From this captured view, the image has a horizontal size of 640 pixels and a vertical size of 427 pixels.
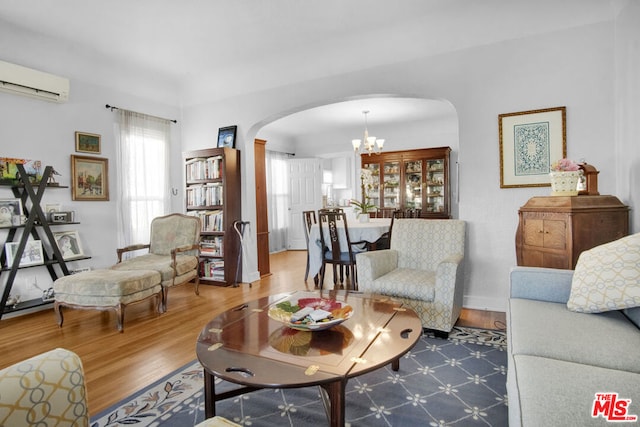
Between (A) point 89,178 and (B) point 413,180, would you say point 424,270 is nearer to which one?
(A) point 89,178

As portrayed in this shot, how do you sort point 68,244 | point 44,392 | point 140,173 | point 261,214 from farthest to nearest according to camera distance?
point 261,214, point 140,173, point 68,244, point 44,392

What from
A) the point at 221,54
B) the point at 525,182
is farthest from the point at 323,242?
the point at 221,54

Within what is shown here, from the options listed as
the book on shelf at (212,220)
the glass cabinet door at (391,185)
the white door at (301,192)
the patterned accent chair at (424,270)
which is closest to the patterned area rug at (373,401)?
the patterned accent chair at (424,270)

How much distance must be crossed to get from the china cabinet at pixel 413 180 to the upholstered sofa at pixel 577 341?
15.4 ft

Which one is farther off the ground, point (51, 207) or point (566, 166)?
point (566, 166)

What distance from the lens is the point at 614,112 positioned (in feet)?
8.82

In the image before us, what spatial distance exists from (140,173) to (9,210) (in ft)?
4.60

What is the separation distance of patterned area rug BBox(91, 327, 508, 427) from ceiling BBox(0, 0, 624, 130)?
2.82 m

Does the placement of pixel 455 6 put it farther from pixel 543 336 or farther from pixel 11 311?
pixel 11 311

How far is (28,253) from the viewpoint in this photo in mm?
3268

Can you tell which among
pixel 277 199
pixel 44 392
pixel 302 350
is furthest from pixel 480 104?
pixel 277 199

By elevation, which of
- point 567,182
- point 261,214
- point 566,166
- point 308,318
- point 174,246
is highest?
point 566,166

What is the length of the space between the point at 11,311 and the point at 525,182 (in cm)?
475

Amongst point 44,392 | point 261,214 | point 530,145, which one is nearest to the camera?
point 44,392
